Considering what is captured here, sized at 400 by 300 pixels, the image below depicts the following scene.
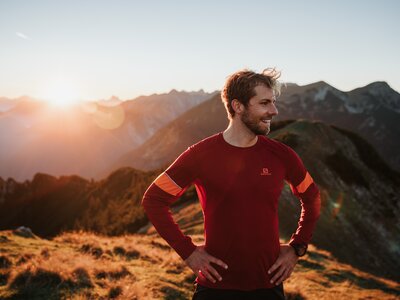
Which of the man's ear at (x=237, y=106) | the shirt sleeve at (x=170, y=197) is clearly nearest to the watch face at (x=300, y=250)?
the shirt sleeve at (x=170, y=197)

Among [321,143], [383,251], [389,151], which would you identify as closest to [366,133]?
[389,151]

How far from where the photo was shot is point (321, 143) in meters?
44.5

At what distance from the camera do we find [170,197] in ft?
10.4

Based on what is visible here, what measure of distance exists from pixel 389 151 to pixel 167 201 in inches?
7817

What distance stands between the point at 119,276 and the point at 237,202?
618 cm

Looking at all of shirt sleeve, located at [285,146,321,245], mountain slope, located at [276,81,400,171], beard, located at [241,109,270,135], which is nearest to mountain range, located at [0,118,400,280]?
shirt sleeve, located at [285,146,321,245]

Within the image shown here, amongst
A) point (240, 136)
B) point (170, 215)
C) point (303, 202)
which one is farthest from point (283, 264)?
point (240, 136)

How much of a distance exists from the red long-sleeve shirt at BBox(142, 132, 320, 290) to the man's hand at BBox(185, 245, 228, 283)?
0.06 m

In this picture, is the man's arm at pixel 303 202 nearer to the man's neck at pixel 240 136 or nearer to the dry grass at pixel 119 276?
the man's neck at pixel 240 136

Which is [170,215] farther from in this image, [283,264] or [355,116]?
[355,116]

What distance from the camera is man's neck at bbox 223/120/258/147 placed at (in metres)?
3.30

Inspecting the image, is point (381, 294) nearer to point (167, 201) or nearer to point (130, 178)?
point (167, 201)

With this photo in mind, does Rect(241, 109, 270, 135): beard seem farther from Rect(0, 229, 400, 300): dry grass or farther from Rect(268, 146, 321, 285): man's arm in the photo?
Rect(0, 229, 400, 300): dry grass

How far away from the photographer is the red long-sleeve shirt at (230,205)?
3117 mm
